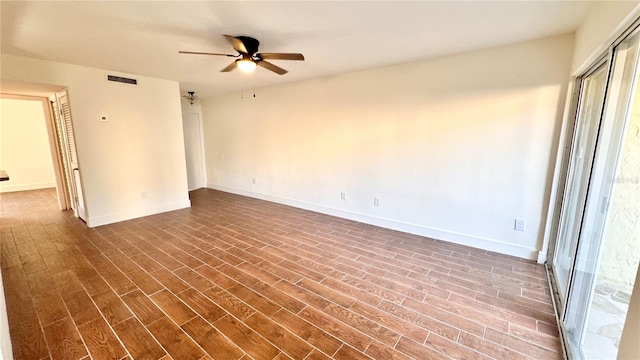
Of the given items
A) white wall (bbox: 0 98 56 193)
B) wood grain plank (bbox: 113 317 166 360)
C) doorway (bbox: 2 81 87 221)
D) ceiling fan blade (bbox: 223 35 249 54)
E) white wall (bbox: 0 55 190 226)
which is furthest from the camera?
white wall (bbox: 0 98 56 193)

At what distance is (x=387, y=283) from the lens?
249 cm

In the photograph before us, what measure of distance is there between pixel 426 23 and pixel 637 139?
1709mm

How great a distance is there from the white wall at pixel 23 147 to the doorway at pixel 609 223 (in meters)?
9.79

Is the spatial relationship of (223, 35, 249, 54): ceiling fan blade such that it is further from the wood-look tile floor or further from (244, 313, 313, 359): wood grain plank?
(244, 313, 313, 359): wood grain plank

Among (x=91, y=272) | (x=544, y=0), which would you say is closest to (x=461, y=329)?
(x=544, y=0)

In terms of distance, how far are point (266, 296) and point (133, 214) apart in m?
3.54

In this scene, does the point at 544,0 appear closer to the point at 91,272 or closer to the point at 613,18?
the point at 613,18

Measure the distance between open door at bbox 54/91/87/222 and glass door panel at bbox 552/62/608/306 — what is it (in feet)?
20.0

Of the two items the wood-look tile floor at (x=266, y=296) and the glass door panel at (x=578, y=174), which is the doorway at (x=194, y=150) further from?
the glass door panel at (x=578, y=174)

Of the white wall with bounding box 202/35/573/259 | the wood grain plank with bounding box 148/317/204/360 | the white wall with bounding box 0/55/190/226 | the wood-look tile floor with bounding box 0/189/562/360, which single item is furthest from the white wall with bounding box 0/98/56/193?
the wood grain plank with bounding box 148/317/204/360

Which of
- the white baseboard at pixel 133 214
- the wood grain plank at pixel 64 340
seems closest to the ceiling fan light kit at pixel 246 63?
the wood grain plank at pixel 64 340

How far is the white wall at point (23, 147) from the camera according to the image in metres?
6.54

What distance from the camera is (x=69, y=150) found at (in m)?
4.14

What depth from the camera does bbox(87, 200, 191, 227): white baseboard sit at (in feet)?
13.2
